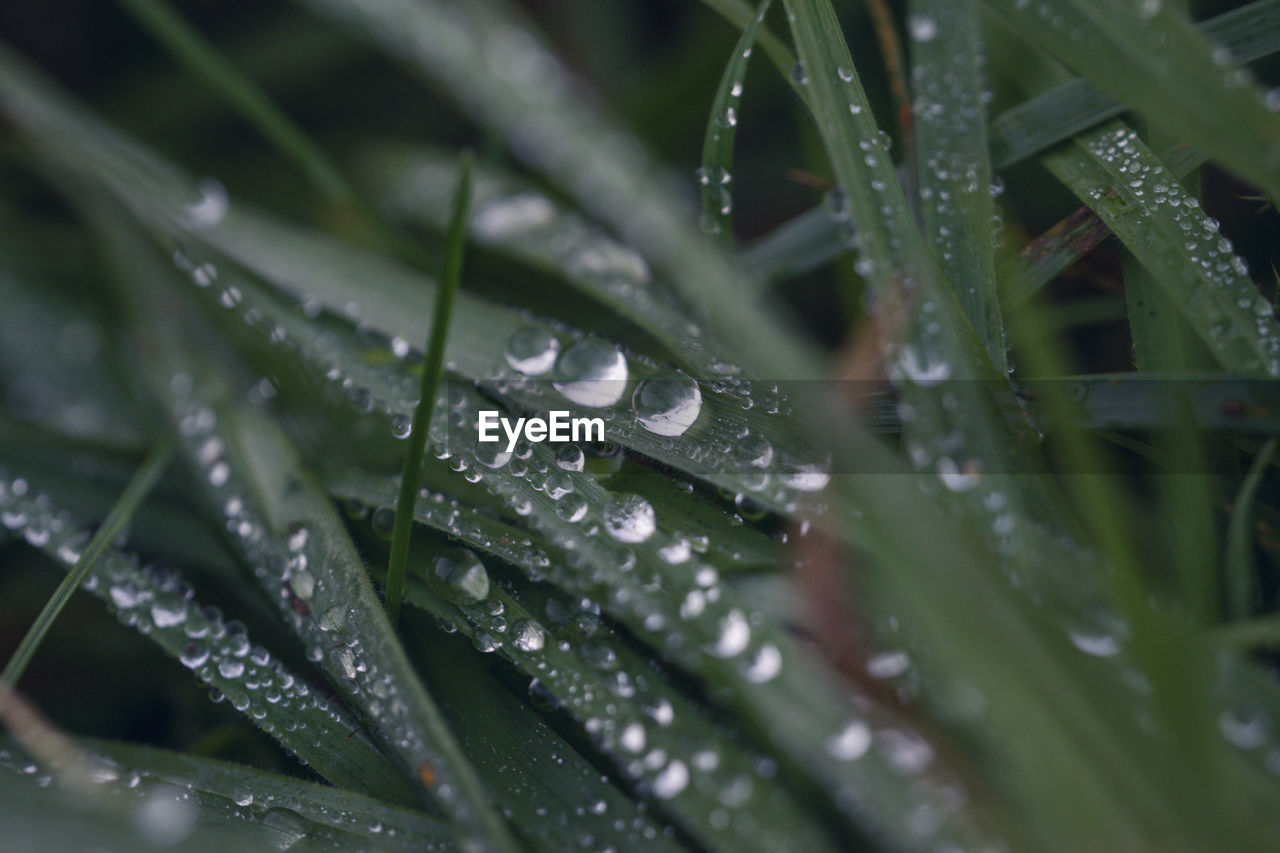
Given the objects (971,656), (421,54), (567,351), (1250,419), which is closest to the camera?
(971,656)

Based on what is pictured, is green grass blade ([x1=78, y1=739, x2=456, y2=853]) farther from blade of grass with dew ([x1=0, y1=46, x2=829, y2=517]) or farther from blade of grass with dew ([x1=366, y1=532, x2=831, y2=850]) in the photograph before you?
blade of grass with dew ([x1=0, y1=46, x2=829, y2=517])

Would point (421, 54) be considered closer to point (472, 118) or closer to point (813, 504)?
point (472, 118)

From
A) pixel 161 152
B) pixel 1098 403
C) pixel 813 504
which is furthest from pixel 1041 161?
pixel 161 152

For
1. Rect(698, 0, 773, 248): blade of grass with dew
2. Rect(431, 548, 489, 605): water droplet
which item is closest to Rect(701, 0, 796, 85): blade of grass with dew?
Rect(698, 0, 773, 248): blade of grass with dew

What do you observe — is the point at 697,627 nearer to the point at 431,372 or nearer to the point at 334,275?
the point at 431,372

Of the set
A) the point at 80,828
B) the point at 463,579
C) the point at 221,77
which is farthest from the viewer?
the point at 221,77

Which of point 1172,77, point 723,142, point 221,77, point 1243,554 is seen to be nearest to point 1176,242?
point 1172,77
